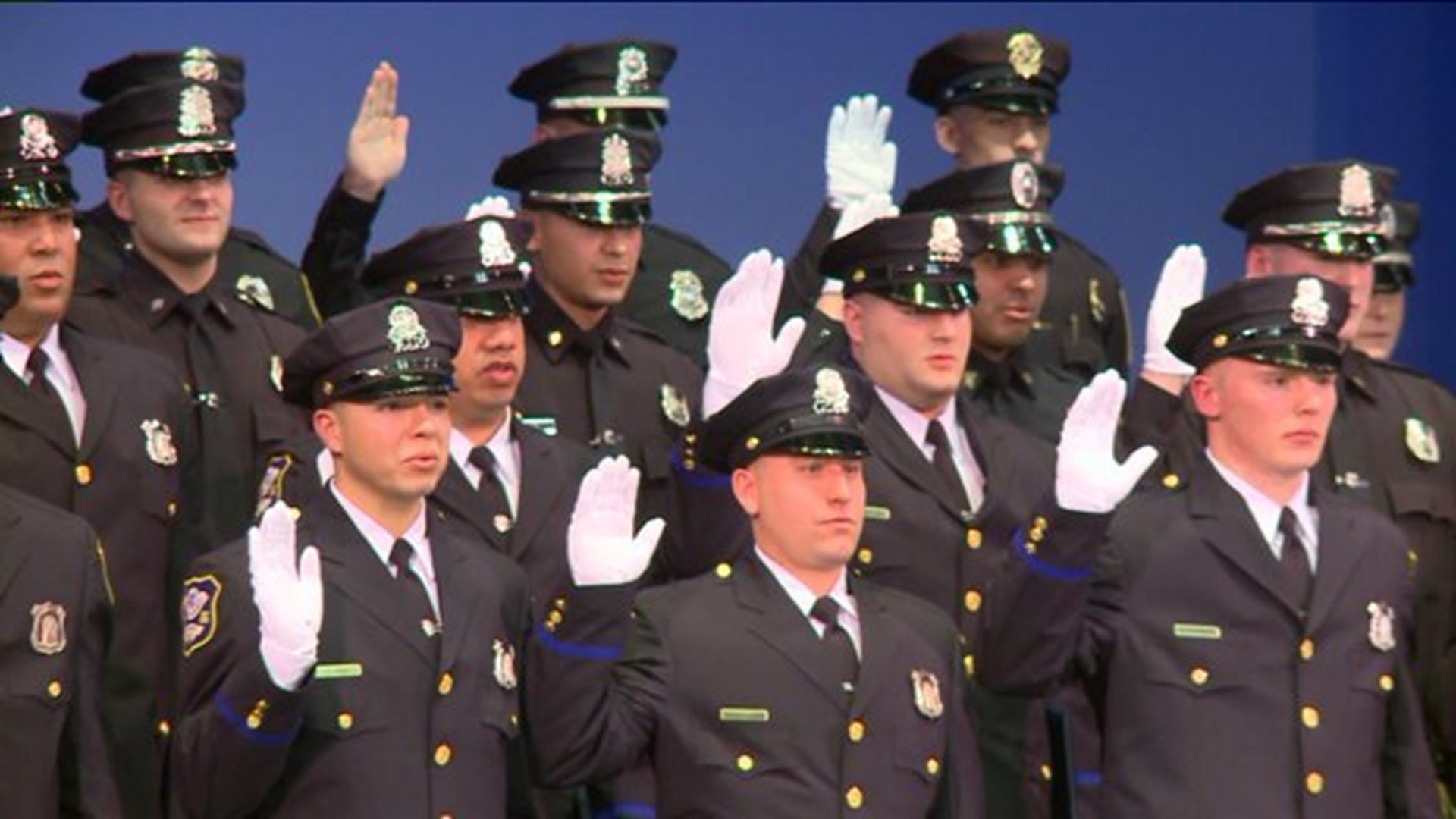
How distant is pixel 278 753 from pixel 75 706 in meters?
0.59

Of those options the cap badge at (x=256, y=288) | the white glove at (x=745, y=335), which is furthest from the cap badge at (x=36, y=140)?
the white glove at (x=745, y=335)

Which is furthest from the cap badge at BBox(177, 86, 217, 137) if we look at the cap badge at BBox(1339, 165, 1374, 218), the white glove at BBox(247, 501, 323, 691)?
the cap badge at BBox(1339, 165, 1374, 218)

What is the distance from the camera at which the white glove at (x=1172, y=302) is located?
317 inches

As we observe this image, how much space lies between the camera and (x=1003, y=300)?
823cm

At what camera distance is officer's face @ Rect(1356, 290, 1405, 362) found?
30.8 ft

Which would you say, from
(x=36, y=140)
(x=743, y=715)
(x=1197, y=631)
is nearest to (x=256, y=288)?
(x=36, y=140)

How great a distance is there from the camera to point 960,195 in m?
8.38

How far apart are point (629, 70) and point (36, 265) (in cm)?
183

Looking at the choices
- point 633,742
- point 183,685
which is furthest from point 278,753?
point 633,742

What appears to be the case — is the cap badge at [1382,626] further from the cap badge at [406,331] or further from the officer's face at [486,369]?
the cap badge at [406,331]

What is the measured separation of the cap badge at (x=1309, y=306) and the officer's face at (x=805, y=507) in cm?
98

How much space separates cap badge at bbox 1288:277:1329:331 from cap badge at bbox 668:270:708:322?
5.41ft

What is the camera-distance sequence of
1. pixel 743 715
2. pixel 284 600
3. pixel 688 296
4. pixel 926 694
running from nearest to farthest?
1. pixel 284 600
2. pixel 743 715
3. pixel 926 694
4. pixel 688 296

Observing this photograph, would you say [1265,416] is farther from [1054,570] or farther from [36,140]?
[36,140]
